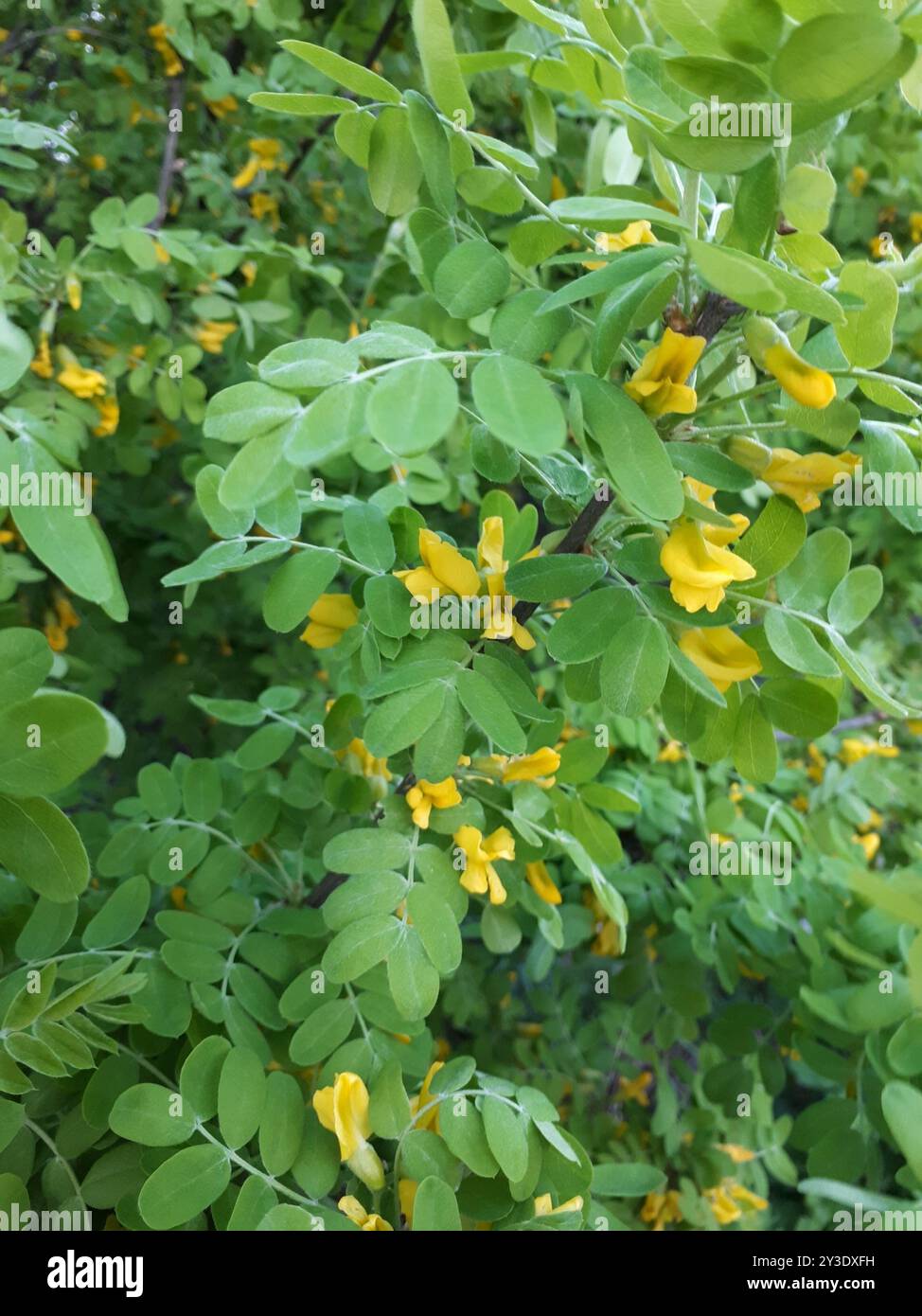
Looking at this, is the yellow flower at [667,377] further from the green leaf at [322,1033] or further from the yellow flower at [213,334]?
the yellow flower at [213,334]

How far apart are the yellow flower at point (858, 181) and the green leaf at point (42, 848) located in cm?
161

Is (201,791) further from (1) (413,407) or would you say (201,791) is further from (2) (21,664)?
(1) (413,407)

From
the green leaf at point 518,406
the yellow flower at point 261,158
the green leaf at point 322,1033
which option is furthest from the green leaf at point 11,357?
the yellow flower at point 261,158

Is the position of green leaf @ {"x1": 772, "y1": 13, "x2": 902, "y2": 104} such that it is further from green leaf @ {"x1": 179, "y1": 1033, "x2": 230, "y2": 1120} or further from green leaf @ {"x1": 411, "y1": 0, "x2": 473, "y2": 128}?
green leaf @ {"x1": 179, "y1": 1033, "x2": 230, "y2": 1120}

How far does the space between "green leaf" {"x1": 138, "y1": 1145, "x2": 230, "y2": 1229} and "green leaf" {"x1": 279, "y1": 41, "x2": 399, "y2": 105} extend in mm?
595

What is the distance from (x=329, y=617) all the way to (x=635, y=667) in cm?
23

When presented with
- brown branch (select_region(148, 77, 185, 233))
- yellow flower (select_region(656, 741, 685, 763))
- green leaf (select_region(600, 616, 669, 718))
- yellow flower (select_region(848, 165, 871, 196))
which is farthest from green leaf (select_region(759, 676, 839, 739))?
yellow flower (select_region(848, 165, 871, 196))

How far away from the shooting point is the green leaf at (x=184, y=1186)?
1.69 feet

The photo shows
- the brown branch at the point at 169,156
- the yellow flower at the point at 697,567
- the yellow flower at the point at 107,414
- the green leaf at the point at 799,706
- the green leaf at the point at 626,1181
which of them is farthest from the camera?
the brown branch at the point at 169,156

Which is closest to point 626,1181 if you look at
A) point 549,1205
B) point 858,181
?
point 549,1205

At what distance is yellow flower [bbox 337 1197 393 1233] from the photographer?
1.77 feet

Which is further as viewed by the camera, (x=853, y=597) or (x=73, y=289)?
(x=73, y=289)

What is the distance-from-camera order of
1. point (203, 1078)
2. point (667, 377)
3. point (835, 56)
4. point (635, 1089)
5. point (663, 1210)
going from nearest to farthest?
point (835, 56)
point (667, 377)
point (203, 1078)
point (663, 1210)
point (635, 1089)

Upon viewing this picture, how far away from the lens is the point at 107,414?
1063 mm
